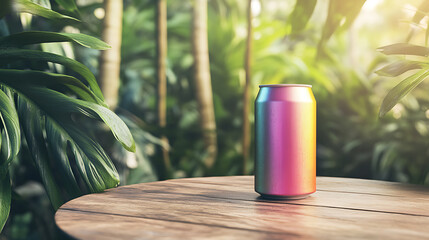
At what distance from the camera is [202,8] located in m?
2.29

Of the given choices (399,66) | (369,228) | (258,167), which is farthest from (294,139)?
(399,66)

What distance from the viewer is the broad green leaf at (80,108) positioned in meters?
0.83

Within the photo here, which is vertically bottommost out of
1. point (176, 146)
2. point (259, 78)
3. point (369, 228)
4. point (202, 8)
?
point (176, 146)

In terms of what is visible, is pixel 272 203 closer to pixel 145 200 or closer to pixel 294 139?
pixel 294 139

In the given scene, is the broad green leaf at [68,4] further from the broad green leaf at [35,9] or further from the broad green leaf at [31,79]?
the broad green leaf at [31,79]

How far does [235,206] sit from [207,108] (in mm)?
1632

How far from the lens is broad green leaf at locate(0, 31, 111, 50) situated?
2.82 ft

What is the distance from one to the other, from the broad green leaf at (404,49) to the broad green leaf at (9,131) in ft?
2.45

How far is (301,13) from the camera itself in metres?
1.14

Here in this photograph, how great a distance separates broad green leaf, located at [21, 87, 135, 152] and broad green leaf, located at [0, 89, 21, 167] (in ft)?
0.24

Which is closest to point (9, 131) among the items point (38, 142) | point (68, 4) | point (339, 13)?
point (38, 142)

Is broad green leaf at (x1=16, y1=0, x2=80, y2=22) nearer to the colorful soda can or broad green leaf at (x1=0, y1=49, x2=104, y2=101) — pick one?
broad green leaf at (x1=0, y1=49, x2=104, y2=101)

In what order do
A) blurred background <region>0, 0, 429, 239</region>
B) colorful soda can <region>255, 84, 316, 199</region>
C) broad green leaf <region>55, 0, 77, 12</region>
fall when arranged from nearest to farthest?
colorful soda can <region>255, 84, 316, 199</region> → broad green leaf <region>55, 0, 77, 12</region> → blurred background <region>0, 0, 429, 239</region>

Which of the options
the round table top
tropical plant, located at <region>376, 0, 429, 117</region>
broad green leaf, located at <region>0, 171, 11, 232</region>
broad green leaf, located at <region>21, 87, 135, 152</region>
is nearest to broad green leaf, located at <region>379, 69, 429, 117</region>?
tropical plant, located at <region>376, 0, 429, 117</region>
